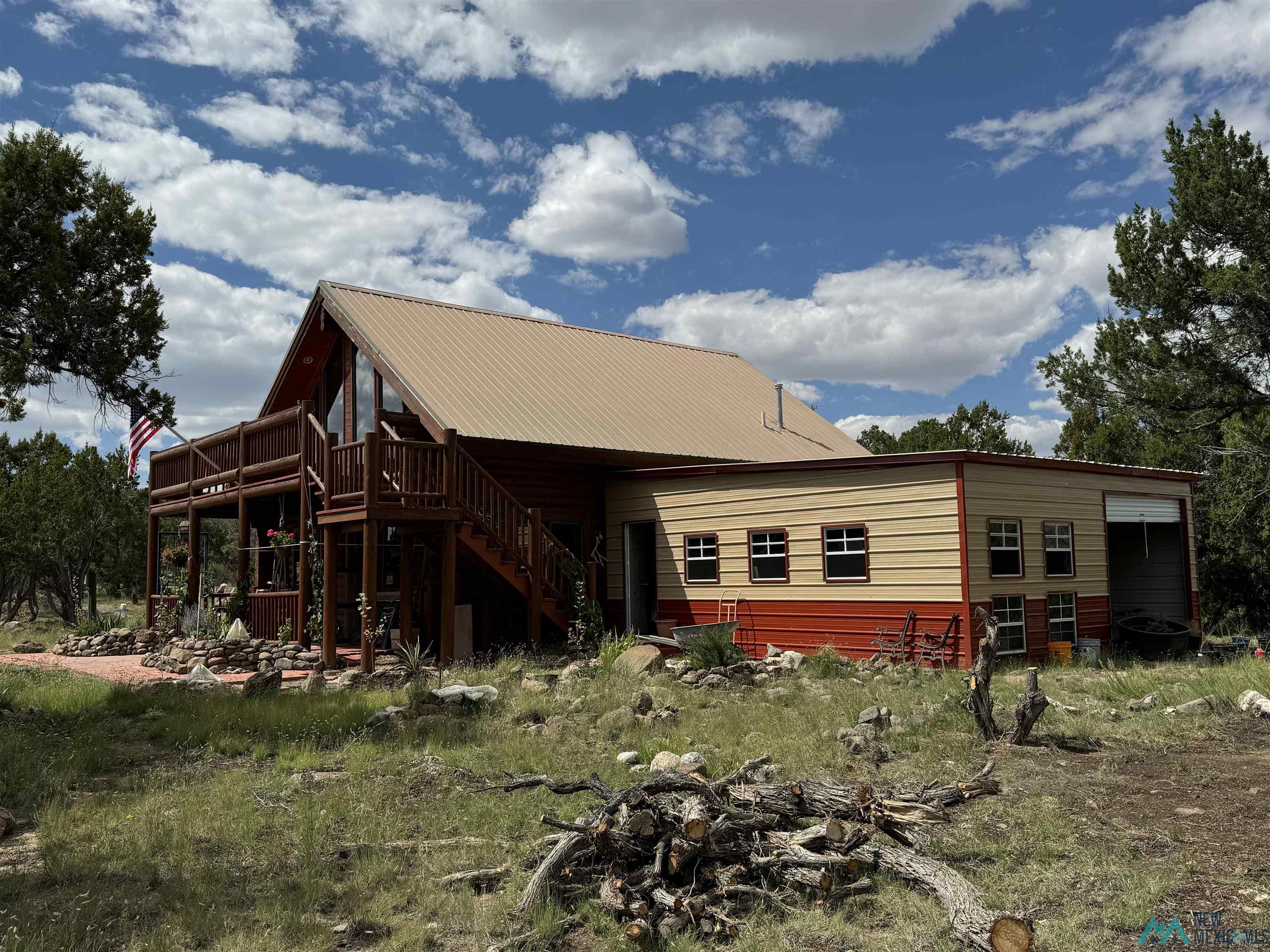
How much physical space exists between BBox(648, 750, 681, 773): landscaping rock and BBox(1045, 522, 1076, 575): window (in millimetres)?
10246

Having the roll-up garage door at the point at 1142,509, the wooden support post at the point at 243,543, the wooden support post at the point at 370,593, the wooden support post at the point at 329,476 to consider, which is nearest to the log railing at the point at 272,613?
the wooden support post at the point at 243,543

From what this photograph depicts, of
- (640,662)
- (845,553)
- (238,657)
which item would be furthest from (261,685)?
(845,553)

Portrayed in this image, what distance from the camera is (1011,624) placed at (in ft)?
52.1

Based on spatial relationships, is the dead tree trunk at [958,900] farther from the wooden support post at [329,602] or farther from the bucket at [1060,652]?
the wooden support post at [329,602]

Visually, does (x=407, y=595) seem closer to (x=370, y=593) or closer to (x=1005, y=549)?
(x=370, y=593)

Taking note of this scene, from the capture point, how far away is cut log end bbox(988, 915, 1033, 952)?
4.80 m

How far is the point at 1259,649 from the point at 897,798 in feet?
44.2

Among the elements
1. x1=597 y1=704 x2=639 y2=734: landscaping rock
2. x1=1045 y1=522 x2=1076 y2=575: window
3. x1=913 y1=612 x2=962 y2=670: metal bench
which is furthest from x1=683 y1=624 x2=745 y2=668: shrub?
x1=1045 y1=522 x2=1076 y2=575: window

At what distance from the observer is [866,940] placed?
17.5 ft

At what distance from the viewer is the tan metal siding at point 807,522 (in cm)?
1534

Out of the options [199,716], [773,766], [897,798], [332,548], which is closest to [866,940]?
[897,798]

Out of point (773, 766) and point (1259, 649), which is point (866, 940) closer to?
point (773, 766)

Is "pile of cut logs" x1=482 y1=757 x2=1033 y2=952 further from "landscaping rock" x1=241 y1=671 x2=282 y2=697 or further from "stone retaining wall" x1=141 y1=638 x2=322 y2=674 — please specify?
"stone retaining wall" x1=141 y1=638 x2=322 y2=674

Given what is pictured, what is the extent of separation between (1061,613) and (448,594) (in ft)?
35.0
